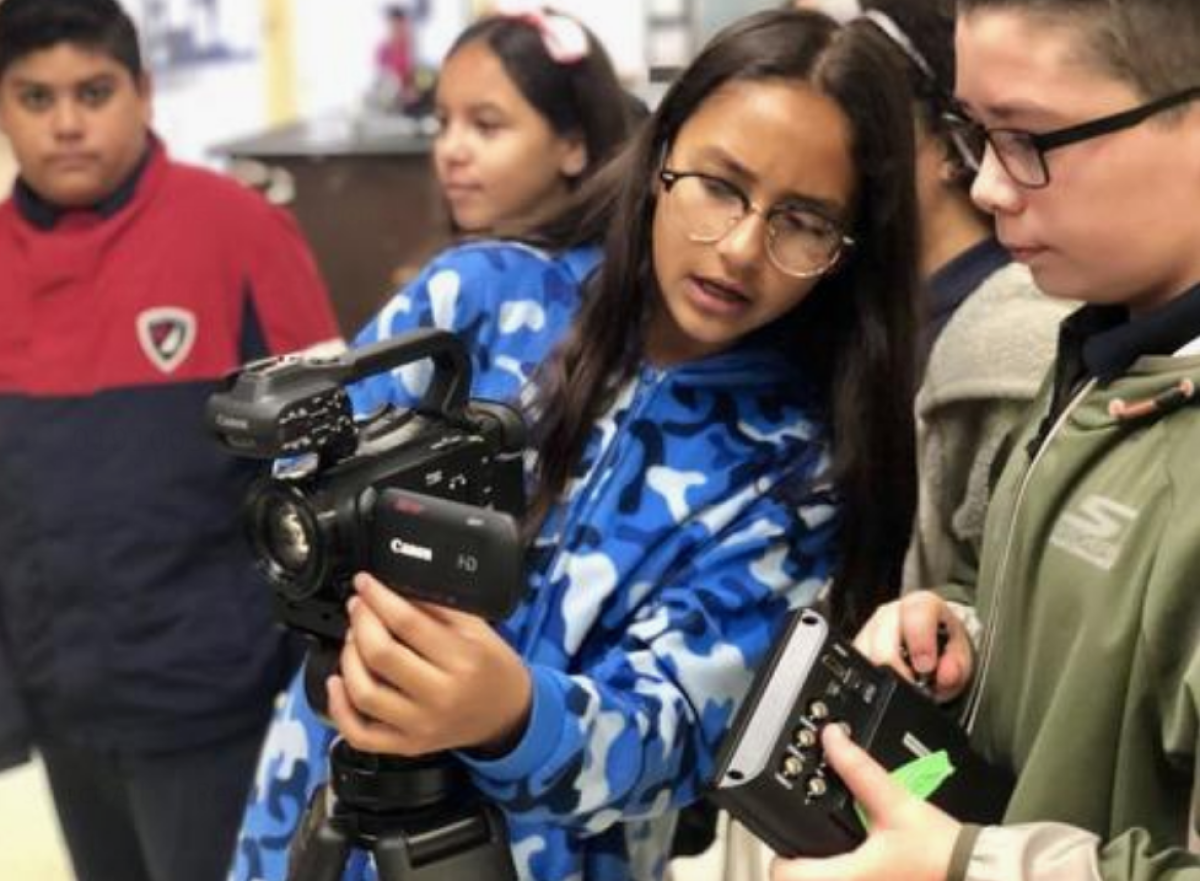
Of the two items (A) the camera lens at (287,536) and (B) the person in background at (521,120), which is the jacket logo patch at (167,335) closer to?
(B) the person in background at (521,120)

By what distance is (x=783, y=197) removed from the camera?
3.67 feet

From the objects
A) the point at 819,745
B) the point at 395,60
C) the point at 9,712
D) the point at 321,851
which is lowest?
the point at 9,712

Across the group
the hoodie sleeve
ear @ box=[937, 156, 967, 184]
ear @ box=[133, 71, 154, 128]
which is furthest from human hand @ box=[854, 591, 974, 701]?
ear @ box=[133, 71, 154, 128]

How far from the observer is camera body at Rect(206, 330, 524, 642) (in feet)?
2.76

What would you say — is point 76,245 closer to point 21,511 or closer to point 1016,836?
point 21,511

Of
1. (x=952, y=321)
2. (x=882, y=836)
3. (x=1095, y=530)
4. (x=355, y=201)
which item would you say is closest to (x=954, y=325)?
(x=952, y=321)

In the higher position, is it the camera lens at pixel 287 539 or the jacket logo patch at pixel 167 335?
the camera lens at pixel 287 539

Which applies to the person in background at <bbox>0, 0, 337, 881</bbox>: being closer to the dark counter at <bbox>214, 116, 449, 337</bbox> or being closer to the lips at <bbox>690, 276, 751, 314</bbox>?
the lips at <bbox>690, 276, 751, 314</bbox>

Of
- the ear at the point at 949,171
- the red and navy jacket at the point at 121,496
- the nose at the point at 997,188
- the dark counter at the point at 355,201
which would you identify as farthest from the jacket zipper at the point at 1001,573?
the dark counter at the point at 355,201

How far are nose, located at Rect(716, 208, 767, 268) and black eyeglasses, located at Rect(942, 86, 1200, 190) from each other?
24 centimetres

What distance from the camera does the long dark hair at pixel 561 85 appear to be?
220 cm

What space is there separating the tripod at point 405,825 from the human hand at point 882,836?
200 millimetres

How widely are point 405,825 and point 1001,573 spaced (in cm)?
41

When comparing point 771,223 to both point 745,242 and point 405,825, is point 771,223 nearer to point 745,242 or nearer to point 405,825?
point 745,242
